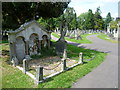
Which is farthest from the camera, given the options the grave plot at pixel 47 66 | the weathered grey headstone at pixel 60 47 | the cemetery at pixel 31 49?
the weathered grey headstone at pixel 60 47

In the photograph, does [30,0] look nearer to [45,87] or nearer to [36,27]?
[36,27]

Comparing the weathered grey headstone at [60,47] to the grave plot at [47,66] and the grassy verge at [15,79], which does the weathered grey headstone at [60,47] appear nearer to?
the grave plot at [47,66]

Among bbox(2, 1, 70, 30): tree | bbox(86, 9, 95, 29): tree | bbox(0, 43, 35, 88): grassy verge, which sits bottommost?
Result: bbox(0, 43, 35, 88): grassy verge

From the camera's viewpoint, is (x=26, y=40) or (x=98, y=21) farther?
(x=98, y=21)

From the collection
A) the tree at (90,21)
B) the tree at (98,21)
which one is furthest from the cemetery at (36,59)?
the tree at (98,21)

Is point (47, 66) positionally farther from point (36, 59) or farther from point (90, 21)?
point (90, 21)

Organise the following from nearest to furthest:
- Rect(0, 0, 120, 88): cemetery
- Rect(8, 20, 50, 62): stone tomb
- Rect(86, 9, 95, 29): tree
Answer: Rect(0, 0, 120, 88): cemetery < Rect(8, 20, 50, 62): stone tomb < Rect(86, 9, 95, 29): tree

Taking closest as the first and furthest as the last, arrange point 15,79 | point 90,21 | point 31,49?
point 15,79, point 31,49, point 90,21

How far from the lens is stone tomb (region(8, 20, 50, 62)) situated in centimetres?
977

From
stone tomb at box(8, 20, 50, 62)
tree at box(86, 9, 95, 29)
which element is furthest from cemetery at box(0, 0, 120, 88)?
tree at box(86, 9, 95, 29)

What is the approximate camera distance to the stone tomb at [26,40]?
32.1ft

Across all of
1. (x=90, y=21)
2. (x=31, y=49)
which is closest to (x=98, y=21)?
(x=90, y=21)

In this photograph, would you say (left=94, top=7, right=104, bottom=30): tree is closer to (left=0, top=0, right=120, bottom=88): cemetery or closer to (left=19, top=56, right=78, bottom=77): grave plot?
(left=0, top=0, right=120, bottom=88): cemetery

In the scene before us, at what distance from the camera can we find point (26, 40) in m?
10.5
